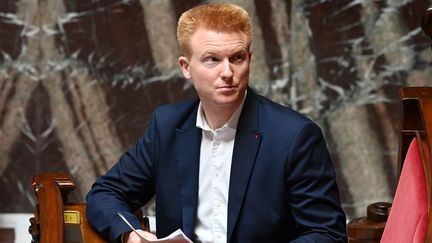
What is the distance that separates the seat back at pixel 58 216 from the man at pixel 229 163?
41 mm

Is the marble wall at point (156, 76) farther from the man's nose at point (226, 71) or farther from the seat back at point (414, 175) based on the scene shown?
the man's nose at point (226, 71)

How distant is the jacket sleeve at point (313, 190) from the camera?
2.95 metres

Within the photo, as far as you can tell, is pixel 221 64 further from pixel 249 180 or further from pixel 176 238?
pixel 176 238

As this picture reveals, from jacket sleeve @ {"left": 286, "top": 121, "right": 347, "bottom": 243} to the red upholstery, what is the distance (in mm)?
163

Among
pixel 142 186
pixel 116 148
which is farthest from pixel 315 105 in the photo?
pixel 142 186

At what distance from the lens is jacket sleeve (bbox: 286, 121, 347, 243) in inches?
116

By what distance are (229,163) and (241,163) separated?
0.07 m

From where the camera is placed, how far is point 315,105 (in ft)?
16.5

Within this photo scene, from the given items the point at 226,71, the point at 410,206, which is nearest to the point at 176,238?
the point at 226,71

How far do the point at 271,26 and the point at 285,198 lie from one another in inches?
82.1

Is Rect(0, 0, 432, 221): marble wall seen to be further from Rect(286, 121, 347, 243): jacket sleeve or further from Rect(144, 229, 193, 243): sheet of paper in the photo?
Rect(144, 229, 193, 243): sheet of paper

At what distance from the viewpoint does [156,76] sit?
202 inches

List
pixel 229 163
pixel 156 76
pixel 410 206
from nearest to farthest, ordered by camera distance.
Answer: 1. pixel 410 206
2. pixel 229 163
3. pixel 156 76

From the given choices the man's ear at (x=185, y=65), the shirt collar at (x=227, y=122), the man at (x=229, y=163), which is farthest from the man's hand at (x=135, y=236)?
the man's ear at (x=185, y=65)
